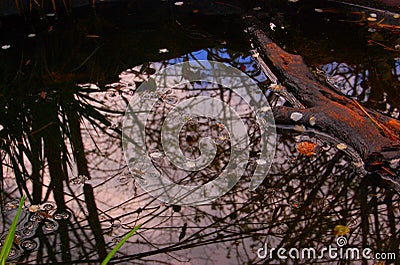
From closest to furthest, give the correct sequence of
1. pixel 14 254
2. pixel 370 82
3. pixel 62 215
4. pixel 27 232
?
pixel 14 254 < pixel 27 232 < pixel 62 215 < pixel 370 82

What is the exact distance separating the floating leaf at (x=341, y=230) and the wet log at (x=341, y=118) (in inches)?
15.4

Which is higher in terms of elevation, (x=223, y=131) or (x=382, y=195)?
(x=223, y=131)

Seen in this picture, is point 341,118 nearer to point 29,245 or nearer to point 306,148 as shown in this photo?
point 306,148

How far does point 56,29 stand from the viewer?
414cm

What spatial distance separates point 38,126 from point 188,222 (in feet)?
3.91

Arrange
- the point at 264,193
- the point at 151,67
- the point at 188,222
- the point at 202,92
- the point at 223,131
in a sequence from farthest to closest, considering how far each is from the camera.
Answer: the point at 151,67, the point at 202,92, the point at 223,131, the point at 264,193, the point at 188,222

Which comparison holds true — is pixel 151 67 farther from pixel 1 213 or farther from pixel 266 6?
pixel 1 213

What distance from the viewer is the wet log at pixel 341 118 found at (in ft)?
8.44

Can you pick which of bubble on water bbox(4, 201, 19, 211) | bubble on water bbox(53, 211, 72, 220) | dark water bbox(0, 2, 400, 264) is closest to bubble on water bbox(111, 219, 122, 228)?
dark water bbox(0, 2, 400, 264)

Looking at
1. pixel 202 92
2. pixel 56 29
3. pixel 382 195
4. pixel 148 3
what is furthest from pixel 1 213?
pixel 148 3

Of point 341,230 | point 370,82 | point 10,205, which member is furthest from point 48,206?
point 370,82

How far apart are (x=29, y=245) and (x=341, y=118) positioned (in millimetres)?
1648

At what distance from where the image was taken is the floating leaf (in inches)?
90.0

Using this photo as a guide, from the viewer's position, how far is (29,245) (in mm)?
2258
